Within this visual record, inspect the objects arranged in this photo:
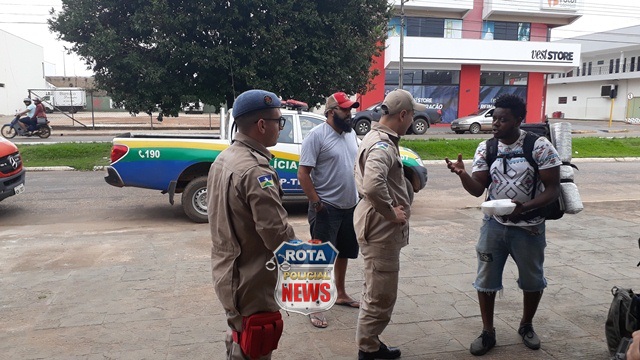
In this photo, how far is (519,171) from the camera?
3.59m

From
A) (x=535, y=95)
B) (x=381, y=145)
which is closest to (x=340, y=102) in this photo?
(x=381, y=145)

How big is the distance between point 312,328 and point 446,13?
3273cm

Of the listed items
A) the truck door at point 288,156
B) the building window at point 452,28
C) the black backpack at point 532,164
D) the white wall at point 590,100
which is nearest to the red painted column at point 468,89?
the building window at point 452,28

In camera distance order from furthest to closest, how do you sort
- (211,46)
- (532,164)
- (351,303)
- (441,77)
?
(441,77)
(211,46)
(351,303)
(532,164)

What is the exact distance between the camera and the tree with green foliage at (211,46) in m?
13.4

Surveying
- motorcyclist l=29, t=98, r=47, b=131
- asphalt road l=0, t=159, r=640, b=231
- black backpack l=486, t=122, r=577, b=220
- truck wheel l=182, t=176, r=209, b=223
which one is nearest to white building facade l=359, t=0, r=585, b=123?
motorcyclist l=29, t=98, r=47, b=131

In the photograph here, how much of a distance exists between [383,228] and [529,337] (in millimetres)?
1510

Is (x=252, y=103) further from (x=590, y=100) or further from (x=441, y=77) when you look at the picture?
(x=590, y=100)

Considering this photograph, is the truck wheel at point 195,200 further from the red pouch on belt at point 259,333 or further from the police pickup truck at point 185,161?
the red pouch on belt at point 259,333

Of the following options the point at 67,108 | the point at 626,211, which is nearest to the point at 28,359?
the point at 626,211

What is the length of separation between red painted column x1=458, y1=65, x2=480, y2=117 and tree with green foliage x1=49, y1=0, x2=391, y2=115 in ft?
63.7

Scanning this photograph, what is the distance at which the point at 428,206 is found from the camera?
9.49 m

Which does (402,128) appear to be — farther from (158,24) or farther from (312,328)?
(158,24)

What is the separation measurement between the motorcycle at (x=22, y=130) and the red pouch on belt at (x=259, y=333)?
20227mm
